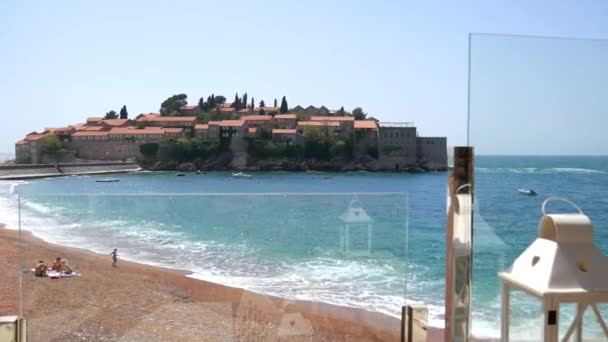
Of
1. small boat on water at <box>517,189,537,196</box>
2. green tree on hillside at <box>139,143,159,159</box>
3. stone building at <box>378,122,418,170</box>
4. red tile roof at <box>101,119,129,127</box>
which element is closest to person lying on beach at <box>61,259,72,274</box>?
small boat on water at <box>517,189,537,196</box>

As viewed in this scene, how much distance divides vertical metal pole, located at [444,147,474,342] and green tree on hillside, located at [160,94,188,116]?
74.2m

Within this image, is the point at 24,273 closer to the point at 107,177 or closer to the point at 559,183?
the point at 559,183

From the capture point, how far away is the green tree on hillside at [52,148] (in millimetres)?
57594

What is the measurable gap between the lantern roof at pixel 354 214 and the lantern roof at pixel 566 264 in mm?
751

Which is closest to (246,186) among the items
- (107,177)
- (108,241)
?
(107,177)

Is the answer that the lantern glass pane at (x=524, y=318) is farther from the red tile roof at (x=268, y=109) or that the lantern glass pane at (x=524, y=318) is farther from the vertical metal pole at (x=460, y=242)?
the red tile roof at (x=268, y=109)

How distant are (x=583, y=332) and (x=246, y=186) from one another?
149 feet

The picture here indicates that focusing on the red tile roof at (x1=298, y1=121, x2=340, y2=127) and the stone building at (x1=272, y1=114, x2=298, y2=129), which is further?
the stone building at (x1=272, y1=114, x2=298, y2=129)

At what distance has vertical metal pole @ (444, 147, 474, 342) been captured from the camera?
7.62 feet

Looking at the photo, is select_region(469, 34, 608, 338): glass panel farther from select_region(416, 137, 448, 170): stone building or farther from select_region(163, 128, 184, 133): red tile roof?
select_region(163, 128, 184, 133): red tile roof

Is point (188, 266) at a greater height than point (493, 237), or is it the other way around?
point (493, 237)

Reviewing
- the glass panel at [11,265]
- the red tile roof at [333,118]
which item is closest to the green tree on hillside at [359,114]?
the red tile roof at [333,118]

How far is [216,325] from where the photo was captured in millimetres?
2541

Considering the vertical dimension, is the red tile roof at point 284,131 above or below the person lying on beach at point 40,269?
above
